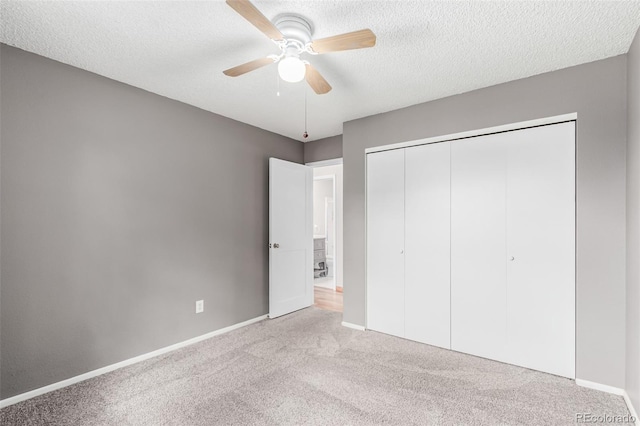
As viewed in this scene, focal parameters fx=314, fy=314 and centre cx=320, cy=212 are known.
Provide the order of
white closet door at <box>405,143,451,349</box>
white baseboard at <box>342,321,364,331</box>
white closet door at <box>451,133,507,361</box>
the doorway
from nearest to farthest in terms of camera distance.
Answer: white closet door at <box>451,133,507,361</box> → white closet door at <box>405,143,451,349</box> → white baseboard at <box>342,321,364,331</box> → the doorway

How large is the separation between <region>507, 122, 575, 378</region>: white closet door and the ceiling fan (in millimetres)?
1850

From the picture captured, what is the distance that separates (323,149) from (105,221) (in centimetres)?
291

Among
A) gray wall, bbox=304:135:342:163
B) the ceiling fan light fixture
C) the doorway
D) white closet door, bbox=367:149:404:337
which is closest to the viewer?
the ceiling fan light fixture

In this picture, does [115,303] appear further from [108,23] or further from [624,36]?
[624,36]

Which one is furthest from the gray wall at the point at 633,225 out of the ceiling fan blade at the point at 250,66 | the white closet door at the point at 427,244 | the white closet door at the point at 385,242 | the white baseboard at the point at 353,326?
the ceiling fan blade at the point at 250,66

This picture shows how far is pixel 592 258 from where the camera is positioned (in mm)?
2373

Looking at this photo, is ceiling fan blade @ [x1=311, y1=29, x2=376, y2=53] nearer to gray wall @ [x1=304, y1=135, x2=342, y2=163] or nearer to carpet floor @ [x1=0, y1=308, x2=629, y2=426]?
carpet floor @ [x1=0, y1=308, x2=629, y2=426]

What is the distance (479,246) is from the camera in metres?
2.92

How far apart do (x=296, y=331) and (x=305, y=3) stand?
10.2 ft

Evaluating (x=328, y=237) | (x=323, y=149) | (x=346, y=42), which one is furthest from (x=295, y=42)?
(x=328, y=237)

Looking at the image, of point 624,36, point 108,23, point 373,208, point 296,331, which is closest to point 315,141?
point 373,208

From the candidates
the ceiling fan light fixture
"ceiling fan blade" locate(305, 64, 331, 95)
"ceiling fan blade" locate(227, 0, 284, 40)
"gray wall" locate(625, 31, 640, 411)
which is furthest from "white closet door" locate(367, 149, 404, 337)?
"ceiling fan blade" locate(227, 0, 284, 40)

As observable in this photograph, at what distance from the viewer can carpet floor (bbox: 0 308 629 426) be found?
2.03 metres

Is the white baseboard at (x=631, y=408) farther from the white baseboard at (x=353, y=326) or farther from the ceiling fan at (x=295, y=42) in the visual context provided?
the ceiling fan at (x=295, y=42)
